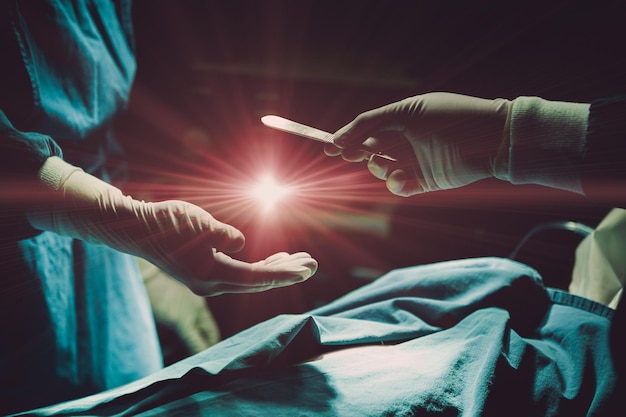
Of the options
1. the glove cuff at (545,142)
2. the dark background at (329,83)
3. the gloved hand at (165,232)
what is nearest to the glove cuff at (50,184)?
the gloved hand at (165,232)

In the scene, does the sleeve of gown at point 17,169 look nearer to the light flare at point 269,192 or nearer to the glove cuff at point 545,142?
the light flare at point 269,192

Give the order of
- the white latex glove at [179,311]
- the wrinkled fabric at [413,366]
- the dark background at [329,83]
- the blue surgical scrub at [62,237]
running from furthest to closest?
1. the white latex glove at [179,311]
2. the dark background at [329,83]
3. the blue surgical scrub at [62,237]
4. the wrinkled fabric at [413,366]

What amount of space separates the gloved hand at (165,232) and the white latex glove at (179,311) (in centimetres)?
71

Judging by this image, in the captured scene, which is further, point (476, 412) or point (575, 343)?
point (575, 343)

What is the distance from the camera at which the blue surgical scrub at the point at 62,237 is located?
2.49ft

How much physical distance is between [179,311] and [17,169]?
879 mm

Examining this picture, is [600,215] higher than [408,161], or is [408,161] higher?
[408,161]

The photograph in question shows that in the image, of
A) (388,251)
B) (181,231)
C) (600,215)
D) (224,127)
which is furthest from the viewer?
(388,251)

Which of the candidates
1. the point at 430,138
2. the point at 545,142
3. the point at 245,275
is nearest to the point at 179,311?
the point at 245,275

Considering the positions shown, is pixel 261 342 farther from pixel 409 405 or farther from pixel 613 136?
pixel 613 136

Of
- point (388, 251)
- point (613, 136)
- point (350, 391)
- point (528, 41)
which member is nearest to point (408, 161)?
point (613, 136)

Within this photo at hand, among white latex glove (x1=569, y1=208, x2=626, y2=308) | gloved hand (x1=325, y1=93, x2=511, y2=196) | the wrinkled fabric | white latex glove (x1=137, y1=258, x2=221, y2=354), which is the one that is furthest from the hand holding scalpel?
white latex glove (x1=137, y1=258, x2=221, y2=354)

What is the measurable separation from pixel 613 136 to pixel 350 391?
654 mm

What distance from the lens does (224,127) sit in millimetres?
1452
